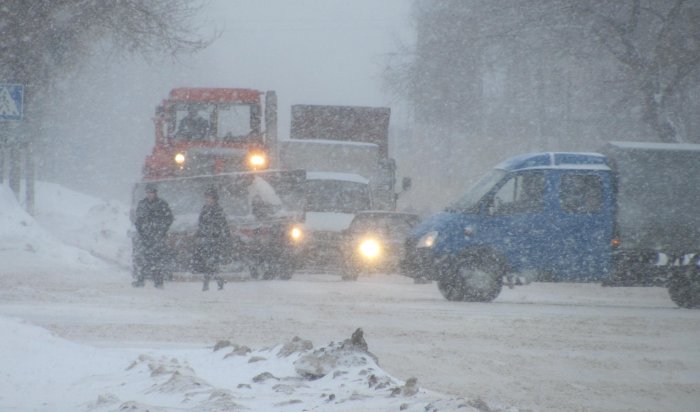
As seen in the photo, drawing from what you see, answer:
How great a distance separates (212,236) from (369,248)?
522cm

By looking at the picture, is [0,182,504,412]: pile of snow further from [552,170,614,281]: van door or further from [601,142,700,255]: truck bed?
[601,142,700,255]: truck bed

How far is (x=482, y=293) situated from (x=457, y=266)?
0.57 m

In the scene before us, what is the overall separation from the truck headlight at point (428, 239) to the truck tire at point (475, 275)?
0.48m

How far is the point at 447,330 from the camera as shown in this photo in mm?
13148

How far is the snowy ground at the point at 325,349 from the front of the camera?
301 inches

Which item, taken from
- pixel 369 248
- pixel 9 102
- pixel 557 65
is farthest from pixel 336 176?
pixel 557 65

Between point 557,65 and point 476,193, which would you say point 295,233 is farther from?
point 557,65

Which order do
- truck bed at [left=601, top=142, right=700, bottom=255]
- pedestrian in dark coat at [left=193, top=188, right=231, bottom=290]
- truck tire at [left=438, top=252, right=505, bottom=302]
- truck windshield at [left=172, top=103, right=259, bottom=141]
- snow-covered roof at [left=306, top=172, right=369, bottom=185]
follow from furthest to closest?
snow-covered roof at [left=306, top=172, right=369, bottom=185], truck windshield at [left=172, top=103, right=259, bottom=141], pedestrian in dark coat at [left=193, top=188, right=231, bottom=290], truck bed at [left=601, top=142, right=700, bottom=255], truck tire at [left=438, top=252, right=505, bottom=302]

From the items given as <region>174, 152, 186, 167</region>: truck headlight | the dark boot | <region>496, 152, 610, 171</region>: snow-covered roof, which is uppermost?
<region>174, 152, 186, 167</region>: truck headlight

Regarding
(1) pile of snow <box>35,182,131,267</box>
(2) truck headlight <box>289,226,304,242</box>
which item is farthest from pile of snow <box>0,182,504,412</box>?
(1) pile of snow <box>35,182,131,267</box>

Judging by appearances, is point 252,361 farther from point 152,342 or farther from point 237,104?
point 237,104

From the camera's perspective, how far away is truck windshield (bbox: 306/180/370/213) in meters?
25.2

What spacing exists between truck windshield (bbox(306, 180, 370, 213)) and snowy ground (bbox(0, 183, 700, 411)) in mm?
4114

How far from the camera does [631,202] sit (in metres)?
→ 18.2
